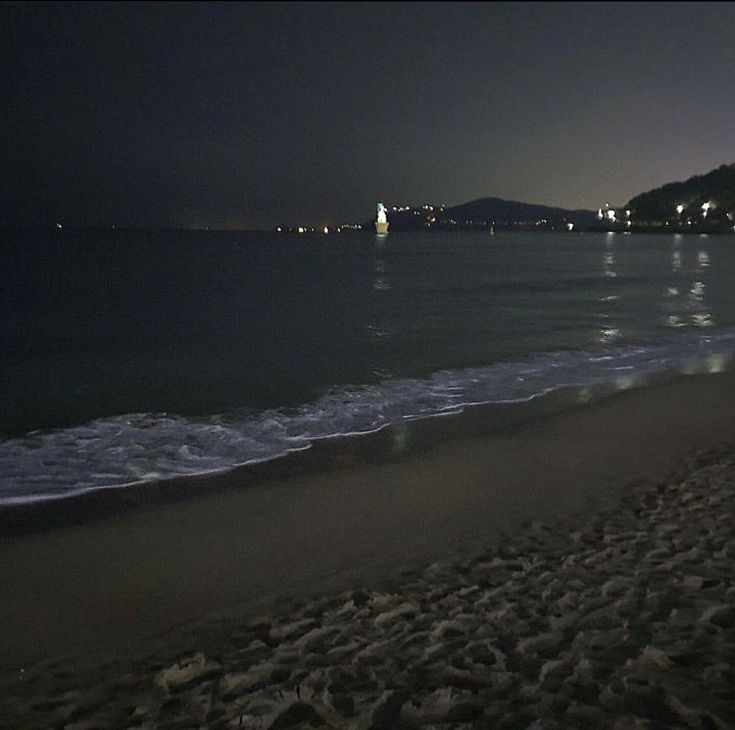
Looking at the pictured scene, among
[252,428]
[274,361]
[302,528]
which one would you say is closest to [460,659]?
[302,528]

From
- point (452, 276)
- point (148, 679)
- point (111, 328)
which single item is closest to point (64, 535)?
point (148, 679)

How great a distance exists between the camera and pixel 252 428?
35.6ft

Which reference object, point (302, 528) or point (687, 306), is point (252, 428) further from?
point (687, 306)

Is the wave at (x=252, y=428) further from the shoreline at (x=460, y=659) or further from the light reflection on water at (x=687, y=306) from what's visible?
the light reflection on water at (x=687, y=306)

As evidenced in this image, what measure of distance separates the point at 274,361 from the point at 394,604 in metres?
13.2

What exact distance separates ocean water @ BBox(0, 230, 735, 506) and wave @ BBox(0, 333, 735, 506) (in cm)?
4

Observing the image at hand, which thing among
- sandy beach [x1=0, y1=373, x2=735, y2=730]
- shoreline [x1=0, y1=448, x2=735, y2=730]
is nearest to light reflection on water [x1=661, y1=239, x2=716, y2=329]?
sandy beach [x1=0, y1=373, x2=735, y2=730]

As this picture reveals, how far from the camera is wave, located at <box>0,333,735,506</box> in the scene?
858cm

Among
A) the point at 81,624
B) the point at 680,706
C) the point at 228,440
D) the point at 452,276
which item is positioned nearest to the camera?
the point at 680,706

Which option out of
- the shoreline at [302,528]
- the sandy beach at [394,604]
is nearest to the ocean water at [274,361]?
the shoreline at [302,528]

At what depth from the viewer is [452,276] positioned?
5516cm

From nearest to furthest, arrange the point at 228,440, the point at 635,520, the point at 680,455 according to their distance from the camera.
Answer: the point at 635,520 < the point at 680,455 < the point at 228,440

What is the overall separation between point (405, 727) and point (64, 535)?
14.9ft

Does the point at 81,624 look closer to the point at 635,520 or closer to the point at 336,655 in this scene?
the point at 336,655
